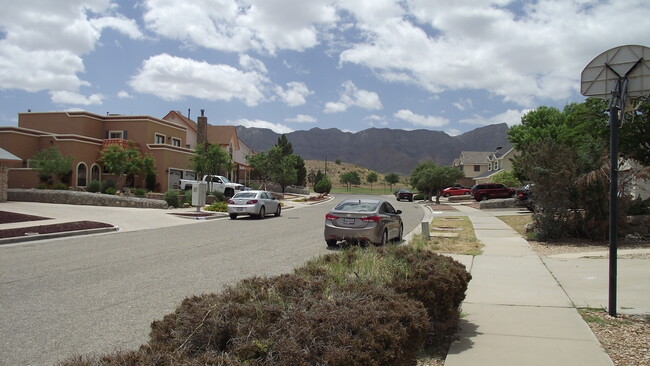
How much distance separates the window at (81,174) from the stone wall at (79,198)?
5.76 meters

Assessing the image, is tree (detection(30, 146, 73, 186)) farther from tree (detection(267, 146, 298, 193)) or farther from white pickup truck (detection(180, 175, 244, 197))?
tree (detection(267, 146, 298, 193))

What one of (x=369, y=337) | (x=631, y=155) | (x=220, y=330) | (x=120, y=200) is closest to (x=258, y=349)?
(x=220, y=330)

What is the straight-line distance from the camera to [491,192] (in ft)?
144

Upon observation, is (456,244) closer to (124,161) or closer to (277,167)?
(124,161)

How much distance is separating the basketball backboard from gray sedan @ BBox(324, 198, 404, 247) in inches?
299

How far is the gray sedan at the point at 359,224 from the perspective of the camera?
1376 centimetres

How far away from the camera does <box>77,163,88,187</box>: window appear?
3741 cm

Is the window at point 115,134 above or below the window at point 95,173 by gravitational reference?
above

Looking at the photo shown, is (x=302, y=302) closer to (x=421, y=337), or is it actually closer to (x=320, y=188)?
(x=421, y=337)

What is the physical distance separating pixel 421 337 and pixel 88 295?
5917 millimetres

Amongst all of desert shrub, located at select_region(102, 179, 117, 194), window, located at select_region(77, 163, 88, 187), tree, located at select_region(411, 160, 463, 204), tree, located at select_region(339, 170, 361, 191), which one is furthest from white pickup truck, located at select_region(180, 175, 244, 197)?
tree, located at select_region(339, 170, 361, 191)

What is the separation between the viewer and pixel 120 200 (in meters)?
30.4

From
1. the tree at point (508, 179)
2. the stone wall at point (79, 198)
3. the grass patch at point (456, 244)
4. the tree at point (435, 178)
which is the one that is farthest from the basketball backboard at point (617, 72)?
the tree at point (508, 179)

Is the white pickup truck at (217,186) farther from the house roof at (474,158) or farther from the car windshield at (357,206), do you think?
the house roof at (474,158)
